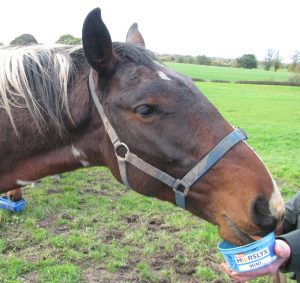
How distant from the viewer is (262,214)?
211 centimetres

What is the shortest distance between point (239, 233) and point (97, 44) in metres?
1.37

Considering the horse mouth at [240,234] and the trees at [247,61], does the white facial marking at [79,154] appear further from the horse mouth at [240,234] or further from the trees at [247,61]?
the trees at [247,61]

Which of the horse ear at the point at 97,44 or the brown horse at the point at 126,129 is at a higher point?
the horse ear at the point at 97,44

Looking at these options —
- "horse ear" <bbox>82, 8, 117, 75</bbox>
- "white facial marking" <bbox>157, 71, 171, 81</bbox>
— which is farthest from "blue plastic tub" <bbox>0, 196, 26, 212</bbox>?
"white facial marking" <bbox>157, 71, 171, 81</bbox>

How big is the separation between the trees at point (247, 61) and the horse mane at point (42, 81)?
89.7 meters

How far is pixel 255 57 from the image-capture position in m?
89.5

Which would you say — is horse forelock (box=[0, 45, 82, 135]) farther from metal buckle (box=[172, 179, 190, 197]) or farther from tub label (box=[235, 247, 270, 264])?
tub label (box=[235, 247, 270, 264])

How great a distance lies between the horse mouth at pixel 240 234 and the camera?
7.19ft

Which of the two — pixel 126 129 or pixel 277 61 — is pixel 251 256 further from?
pixel 277 61

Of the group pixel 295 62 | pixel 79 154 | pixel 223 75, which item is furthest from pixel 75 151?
pixel 295 62

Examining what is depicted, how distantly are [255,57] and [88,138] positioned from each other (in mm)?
92677

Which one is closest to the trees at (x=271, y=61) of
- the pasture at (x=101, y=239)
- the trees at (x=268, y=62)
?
the trees at (x=268, y=62)

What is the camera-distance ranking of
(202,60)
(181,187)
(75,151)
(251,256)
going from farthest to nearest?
(202,60), (75,151), (181,187), (251,256)

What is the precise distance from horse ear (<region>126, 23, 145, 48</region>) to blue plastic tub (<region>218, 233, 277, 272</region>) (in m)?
1.71
